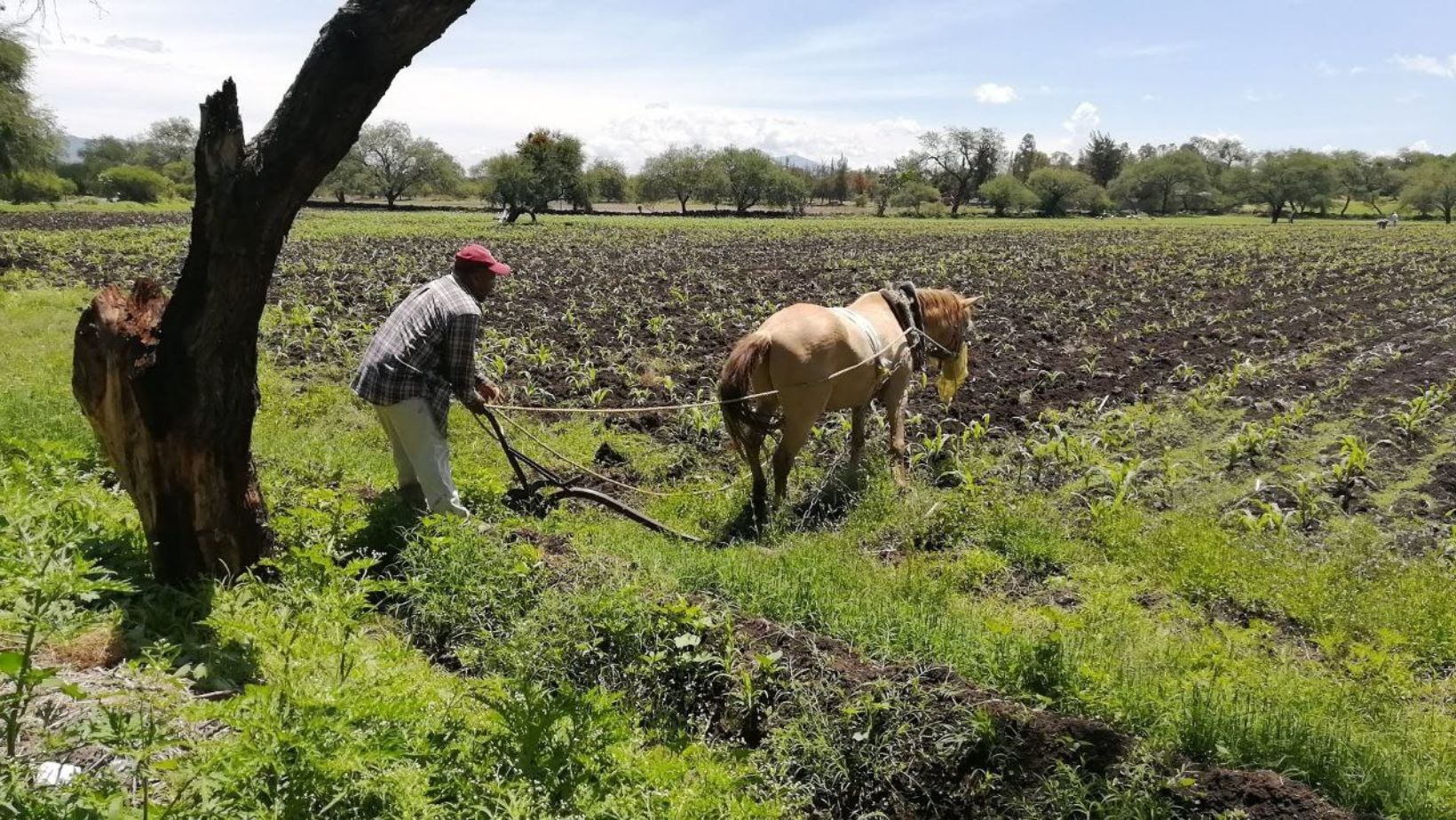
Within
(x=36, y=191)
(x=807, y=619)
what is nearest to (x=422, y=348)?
(x=807, y=619)

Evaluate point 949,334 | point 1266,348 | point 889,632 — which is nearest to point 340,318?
point 949,334

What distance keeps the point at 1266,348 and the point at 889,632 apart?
12288 millimetres

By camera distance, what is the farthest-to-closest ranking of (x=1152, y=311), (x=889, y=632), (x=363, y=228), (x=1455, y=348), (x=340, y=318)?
(x=363, y=228) < (x=1152, y=311) < (x=340, y=318) < (x=1455, y=348) < (x=889, y=632)

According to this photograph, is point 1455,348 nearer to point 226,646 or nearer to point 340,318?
point 226,646

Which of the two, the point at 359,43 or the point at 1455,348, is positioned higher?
the point at 359,43

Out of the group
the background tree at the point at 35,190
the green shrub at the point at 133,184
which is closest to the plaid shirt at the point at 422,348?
the background tree at the point at 35,190

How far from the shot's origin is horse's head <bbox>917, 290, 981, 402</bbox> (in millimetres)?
8633

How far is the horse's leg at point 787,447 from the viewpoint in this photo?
23.4 ft

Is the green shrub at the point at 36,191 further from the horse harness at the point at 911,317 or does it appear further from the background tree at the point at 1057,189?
the background tree at the point at 1057,189

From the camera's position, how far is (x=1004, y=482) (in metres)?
7.55

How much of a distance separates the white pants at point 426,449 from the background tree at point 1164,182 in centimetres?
9827

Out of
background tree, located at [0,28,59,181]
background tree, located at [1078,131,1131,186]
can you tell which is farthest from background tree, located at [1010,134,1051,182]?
background tree, located at [0,28,59,181]

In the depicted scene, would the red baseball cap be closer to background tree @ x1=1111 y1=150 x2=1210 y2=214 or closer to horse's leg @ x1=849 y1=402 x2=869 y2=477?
horse's leg @ x1=849 y1=402 x2=869 y2=477

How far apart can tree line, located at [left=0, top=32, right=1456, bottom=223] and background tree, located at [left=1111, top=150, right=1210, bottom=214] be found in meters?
0.13
